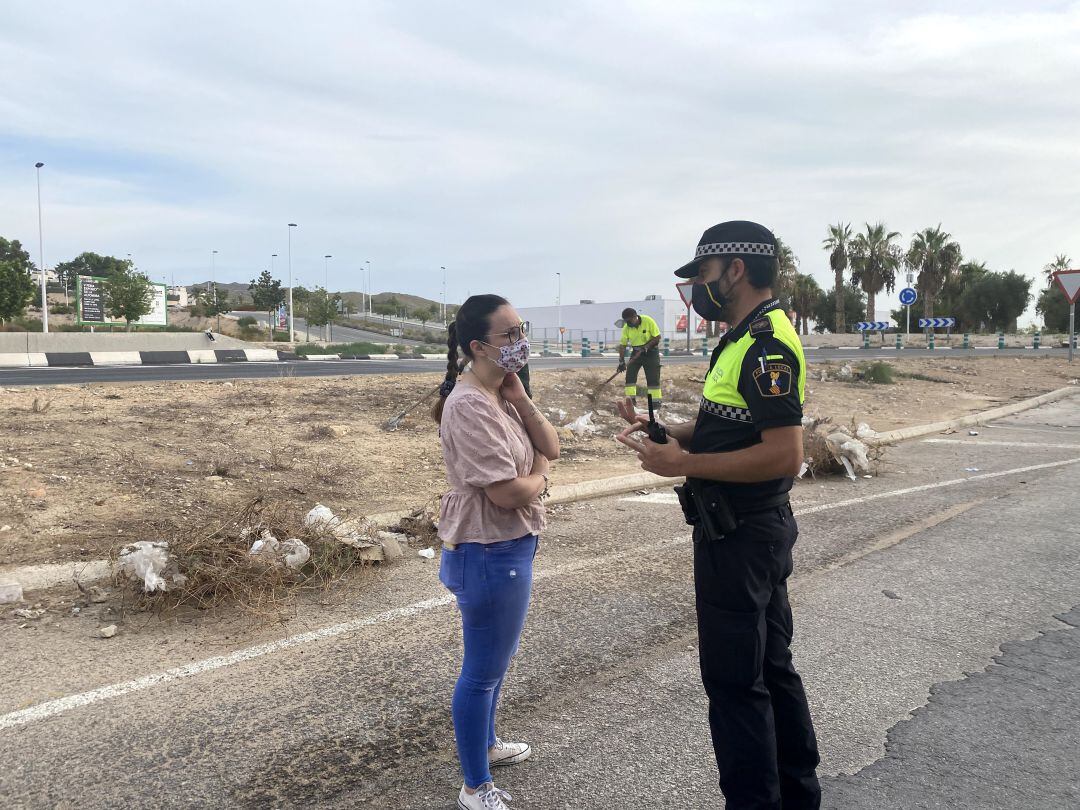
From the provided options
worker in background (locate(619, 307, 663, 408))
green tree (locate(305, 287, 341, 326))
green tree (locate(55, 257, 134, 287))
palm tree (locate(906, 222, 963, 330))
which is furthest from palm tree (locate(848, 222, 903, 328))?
green tree (locate(55, 257, 134, 287))

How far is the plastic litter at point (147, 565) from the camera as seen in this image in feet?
14.3

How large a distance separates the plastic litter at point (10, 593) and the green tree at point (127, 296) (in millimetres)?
39863

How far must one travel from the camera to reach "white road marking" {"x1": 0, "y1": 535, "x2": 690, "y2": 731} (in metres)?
3.27

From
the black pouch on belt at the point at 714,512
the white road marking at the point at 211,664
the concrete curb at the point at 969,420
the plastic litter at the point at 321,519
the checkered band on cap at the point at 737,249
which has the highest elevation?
the checkered band on cap at the point at 737,249

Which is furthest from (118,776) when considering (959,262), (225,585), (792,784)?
(959,262)

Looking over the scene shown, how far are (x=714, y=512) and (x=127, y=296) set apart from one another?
44.1 meters

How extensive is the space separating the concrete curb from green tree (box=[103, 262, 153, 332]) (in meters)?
38.4

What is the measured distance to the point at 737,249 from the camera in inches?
99.1

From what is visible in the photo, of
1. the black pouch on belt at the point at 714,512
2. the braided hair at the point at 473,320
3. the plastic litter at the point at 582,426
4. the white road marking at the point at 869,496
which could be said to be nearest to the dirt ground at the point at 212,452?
the plastic litter at the point at 582,426

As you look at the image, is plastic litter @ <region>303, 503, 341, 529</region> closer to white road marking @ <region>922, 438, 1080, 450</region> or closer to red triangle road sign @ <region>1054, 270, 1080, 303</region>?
white road marking @ <region>922, 438, 1080, 450</region>

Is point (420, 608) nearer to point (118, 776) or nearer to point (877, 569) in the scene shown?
point (118, 776)

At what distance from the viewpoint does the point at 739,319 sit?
2.57m

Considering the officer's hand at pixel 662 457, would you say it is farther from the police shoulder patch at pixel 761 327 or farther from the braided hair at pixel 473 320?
the braided hair at pixel 473 320

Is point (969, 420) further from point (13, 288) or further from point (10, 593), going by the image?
point (13, 288)
